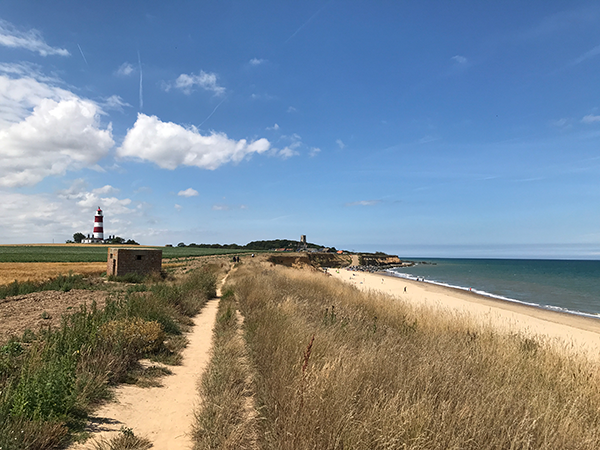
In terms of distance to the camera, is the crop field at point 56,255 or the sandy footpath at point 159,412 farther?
the crop field at point 56,255

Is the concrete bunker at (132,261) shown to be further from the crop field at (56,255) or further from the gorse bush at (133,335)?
the crop field at (56,255)

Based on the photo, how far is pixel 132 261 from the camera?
1067 inches

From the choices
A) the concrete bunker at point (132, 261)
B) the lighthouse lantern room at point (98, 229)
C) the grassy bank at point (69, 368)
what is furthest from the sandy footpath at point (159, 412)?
the lighthouse lantern room at point (98, 229)

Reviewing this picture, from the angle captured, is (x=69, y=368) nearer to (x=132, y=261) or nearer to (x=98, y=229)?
(x=132, y=261)

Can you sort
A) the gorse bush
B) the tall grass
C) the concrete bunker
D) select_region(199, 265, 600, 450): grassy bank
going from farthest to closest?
the concrete bunker, the gorse bush, the tall grass, select_region(199, 265, 600, 450): grassy bank

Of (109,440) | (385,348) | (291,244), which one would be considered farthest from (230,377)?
(291,244)

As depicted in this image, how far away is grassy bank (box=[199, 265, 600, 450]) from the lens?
3.17 meters

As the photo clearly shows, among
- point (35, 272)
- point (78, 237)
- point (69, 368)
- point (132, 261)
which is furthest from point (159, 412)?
point (78, 237)

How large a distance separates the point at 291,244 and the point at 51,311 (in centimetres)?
14726

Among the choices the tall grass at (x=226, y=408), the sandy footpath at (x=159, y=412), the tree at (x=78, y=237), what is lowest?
the sandy footpath at (x=159, y=412)

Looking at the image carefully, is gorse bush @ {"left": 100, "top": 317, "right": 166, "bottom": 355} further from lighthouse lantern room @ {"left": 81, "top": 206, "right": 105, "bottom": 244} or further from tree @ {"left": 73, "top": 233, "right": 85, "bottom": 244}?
tree @ {"left": 73, "top": 233, "right": 85, "bottom": 244}

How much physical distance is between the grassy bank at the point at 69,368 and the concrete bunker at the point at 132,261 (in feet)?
58.5

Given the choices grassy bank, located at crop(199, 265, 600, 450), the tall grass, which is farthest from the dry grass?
Result: grassy bank, located at crop(199, 265, 600, 450)

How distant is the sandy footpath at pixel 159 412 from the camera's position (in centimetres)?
454
